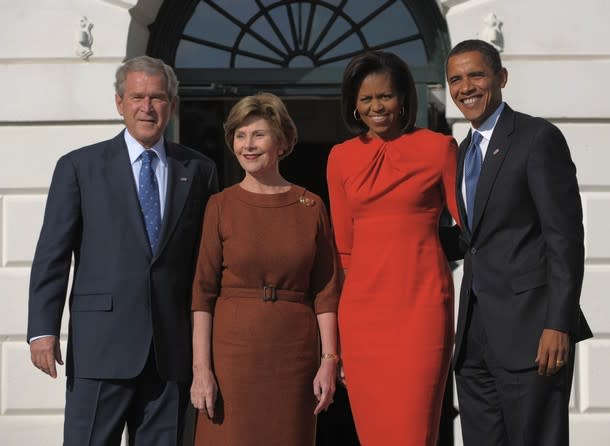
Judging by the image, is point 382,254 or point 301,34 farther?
point 301,34

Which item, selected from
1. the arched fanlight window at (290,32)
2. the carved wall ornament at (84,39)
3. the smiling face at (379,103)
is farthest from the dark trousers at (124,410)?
the arched fanlight window at (290,32)

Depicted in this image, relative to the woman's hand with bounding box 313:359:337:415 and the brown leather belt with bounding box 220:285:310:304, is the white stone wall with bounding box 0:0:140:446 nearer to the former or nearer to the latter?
the brown leather belt with bounding box 220:285:310:304

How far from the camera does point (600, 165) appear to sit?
20.0ft

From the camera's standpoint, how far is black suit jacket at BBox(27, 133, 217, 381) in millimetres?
4070

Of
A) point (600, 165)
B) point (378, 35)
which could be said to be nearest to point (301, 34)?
point (378, 35)

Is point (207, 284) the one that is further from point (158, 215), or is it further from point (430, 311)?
point (430, 311)

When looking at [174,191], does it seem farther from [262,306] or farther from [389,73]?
[389,73]

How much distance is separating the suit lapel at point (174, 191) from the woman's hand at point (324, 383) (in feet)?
2.61

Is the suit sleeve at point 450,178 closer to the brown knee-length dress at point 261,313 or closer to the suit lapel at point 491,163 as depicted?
the suit lapel at point 491,163

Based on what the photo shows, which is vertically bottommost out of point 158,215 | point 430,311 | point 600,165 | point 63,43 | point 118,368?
point 118,368

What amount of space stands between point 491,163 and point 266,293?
989mm

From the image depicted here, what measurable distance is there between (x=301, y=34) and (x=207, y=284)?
3.26 m

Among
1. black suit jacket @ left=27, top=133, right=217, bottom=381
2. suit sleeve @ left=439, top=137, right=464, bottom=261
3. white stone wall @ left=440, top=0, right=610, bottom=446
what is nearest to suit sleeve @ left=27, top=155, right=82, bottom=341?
black suit jacket @ left=27, top=133, right=217, bottom=381

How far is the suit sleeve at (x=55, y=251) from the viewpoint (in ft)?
13.4
